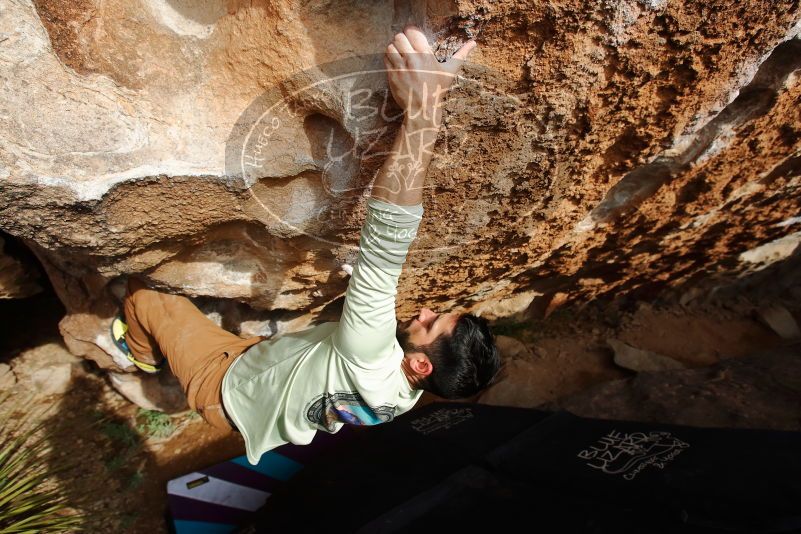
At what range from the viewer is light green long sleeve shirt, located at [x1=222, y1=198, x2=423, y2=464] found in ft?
4.40

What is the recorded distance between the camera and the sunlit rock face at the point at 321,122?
1.23 m

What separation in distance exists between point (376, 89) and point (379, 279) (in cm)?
54

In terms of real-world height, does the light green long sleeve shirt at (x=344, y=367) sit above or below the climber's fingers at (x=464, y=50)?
below

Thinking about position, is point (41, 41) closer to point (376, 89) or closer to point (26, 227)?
point (26, 227)

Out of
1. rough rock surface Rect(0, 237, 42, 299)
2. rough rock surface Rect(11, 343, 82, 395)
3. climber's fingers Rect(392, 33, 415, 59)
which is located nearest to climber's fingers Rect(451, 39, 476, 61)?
climber's fingers Rect(392, 33, 415, 59)

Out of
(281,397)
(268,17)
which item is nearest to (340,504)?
(281,397)

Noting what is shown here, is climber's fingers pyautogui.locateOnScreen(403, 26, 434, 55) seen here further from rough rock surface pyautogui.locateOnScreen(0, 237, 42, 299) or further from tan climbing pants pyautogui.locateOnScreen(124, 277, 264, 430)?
rough rock surface pyautogui.locateOnScreen(0, 237, 42, 299)

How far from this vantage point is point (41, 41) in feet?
3.85

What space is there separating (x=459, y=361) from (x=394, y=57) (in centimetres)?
98

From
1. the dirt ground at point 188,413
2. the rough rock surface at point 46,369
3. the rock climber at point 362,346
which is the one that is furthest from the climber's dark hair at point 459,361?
the rough rock surface at point 46,369

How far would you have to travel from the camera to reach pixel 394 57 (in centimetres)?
120

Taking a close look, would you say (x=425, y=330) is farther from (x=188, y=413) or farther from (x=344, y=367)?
(x=188, y=413)

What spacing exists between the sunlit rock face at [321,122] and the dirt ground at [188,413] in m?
→ 1.03
